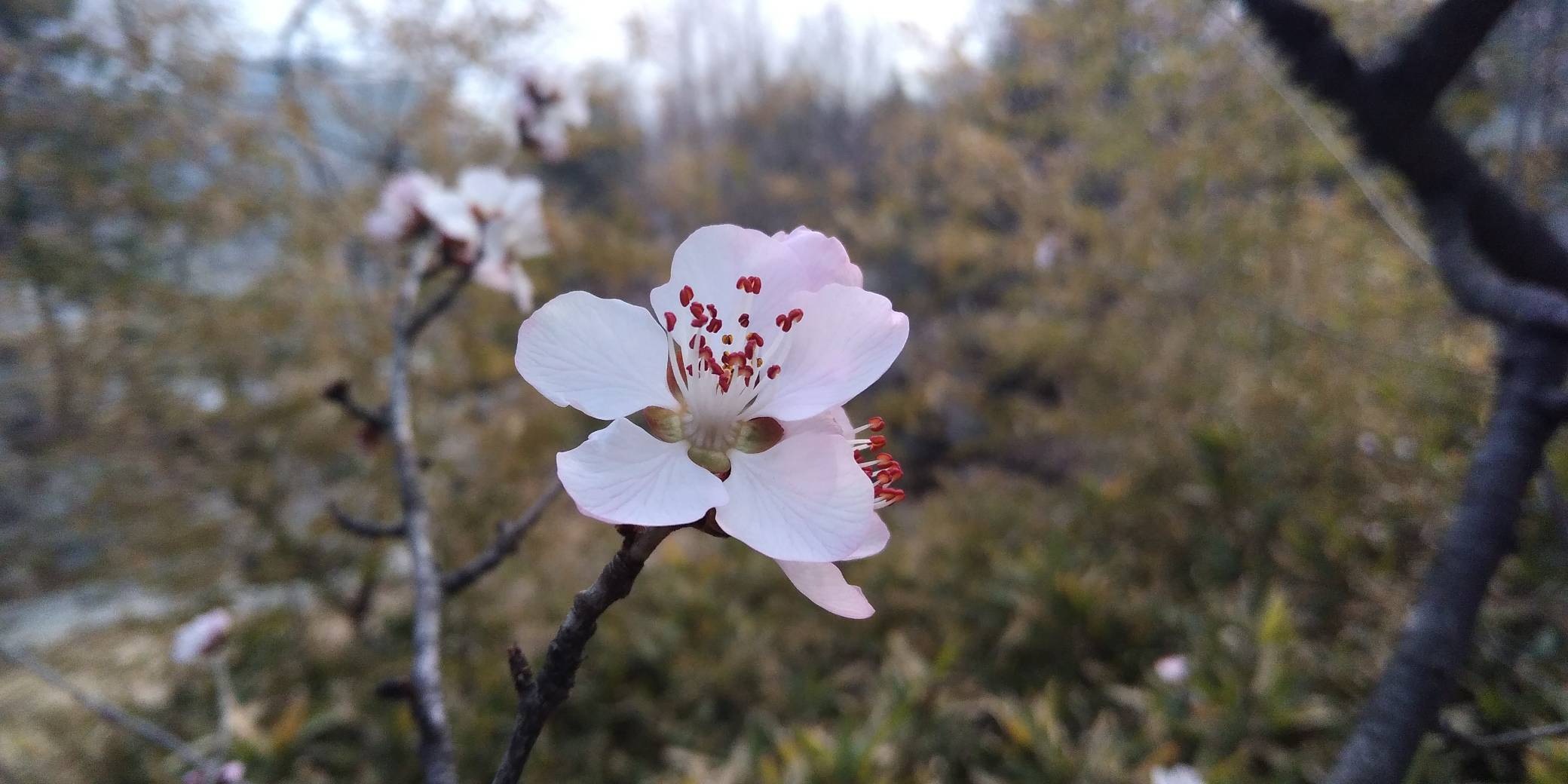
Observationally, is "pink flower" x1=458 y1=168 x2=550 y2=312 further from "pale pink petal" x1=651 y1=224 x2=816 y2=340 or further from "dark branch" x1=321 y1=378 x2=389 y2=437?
"pale pink petal" x1=651 y1=224 x2=816 y2=340

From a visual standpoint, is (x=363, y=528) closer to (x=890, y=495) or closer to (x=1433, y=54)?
(x=890, y=495)

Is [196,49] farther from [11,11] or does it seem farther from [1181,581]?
[1181,581]

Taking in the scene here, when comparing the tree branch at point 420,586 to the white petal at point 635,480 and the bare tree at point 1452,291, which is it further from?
the bare tree at point 1452,291

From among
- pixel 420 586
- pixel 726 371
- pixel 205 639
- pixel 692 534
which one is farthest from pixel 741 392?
pixel 692 534

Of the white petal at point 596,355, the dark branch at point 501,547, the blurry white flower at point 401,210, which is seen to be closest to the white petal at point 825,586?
the white petal at point 596,355

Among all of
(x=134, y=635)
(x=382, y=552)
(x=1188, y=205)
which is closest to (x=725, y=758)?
(x=382, y=552)

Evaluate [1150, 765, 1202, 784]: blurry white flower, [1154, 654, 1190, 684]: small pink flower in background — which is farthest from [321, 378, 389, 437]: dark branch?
[1154, 654, 1190, 684]: small pink flower in background
